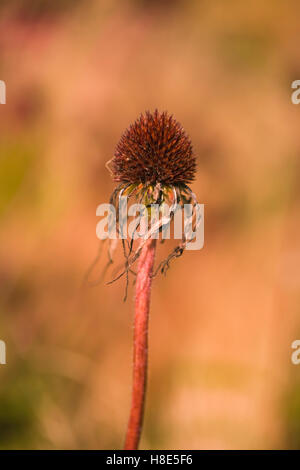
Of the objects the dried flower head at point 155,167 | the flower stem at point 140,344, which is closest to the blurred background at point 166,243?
the flower stem at point 140,344

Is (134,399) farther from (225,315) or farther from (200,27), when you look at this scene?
(200,27)

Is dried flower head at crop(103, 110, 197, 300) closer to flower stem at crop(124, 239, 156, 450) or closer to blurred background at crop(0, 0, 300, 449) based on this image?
flower stem at crop(124, 239, 156, 450)

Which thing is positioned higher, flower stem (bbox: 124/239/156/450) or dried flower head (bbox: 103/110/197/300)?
dried flower head (bbox: 103/110/197/300)

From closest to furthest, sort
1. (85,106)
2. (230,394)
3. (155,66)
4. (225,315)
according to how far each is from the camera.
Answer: (230,394) < (225,315) < (85,106) < (155,66)

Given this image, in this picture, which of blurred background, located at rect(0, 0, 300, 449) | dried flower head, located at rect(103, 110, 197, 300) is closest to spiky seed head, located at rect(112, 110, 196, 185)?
dried flower head, located at rect(103, 110, 197, 300)

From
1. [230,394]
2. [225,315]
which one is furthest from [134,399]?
[225,315]

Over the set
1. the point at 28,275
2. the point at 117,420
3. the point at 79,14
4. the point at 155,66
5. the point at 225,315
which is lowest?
the point at 117,420
